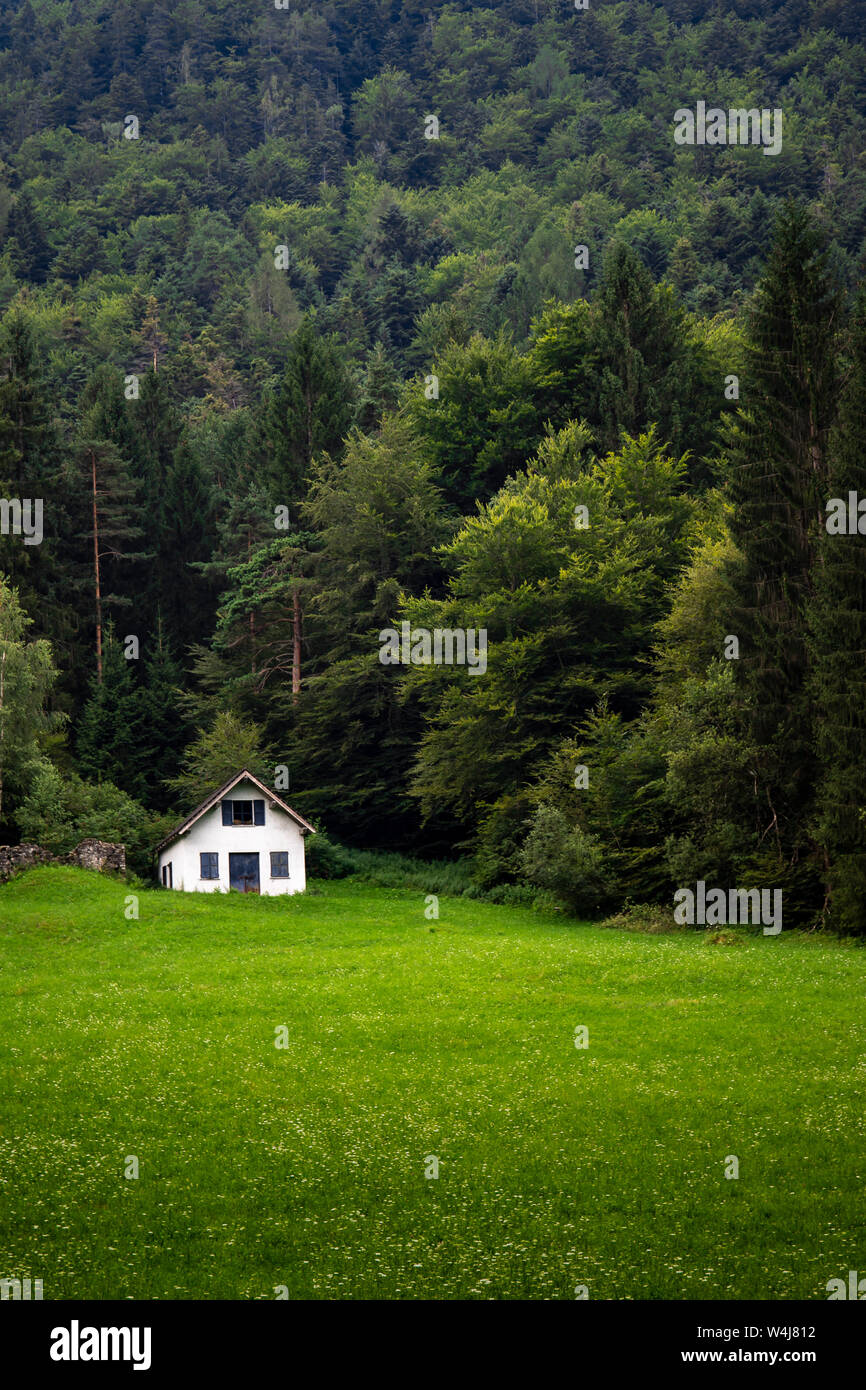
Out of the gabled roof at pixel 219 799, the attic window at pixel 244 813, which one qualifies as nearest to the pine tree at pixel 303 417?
the gabled roof at pixel 219 799

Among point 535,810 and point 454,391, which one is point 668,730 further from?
point 454,391

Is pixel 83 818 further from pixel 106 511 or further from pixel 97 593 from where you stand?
pixel 106 511

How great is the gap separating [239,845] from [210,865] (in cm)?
151

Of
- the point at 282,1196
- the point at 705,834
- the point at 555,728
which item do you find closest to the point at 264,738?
the point at 555,728

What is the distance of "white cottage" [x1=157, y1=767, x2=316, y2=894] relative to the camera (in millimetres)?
59688

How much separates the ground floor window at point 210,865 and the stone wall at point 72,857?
349 cm

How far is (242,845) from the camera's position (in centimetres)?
5997

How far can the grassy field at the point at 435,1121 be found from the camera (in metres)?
19.6

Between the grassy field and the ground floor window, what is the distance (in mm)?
16098

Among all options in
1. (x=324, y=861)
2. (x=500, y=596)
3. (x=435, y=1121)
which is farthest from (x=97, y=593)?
(x=435, y=1121)

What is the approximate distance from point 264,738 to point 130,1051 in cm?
4510

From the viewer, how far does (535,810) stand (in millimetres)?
60938

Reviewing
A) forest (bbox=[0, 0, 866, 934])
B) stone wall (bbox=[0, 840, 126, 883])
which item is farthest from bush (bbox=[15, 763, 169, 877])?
stone wall (bbox=[0, 840, 126, 883])

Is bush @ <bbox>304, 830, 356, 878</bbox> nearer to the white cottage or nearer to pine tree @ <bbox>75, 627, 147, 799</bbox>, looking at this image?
the white cottage
